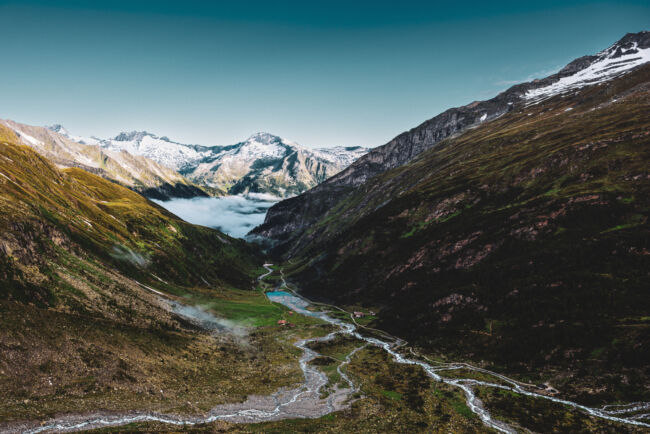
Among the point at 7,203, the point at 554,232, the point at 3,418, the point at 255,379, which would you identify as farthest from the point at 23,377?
the point at 554,232

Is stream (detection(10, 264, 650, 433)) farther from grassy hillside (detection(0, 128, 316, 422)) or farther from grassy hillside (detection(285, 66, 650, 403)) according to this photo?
grassy hillside (detection(285, 66, 650, 403))

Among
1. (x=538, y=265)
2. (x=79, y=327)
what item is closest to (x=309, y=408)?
(x=79, y=327)

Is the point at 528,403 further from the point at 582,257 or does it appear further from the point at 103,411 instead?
the point at 103,411

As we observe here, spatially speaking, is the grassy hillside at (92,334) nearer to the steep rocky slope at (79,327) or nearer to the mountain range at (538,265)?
the steep rocky slope at (79,327)

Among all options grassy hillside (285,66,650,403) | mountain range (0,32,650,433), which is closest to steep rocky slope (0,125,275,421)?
mountain range (0,32,650,433)

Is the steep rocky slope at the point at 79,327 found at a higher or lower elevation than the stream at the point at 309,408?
higher

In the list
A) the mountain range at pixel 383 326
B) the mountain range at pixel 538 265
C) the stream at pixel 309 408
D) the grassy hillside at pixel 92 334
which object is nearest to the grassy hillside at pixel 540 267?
the mountain range at pixel 538 265

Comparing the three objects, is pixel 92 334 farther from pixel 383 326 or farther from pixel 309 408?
pixel 383 326

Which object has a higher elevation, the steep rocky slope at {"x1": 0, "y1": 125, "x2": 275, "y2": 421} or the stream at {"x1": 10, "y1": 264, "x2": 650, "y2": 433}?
the steep rocky slope at {"x1": 0, "y1": 125, "x2": 275, "y2": 421}

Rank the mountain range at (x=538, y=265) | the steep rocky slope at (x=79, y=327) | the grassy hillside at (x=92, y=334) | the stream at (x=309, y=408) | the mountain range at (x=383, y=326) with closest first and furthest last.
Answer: the stream at (x=309, y=408) < the steep rocky slope at (x=79, y=327) < the grassy hillside at (x=92, y=334) < the mountain range at (x=383, y=326) < the mountain range at (x=538, y=265)
